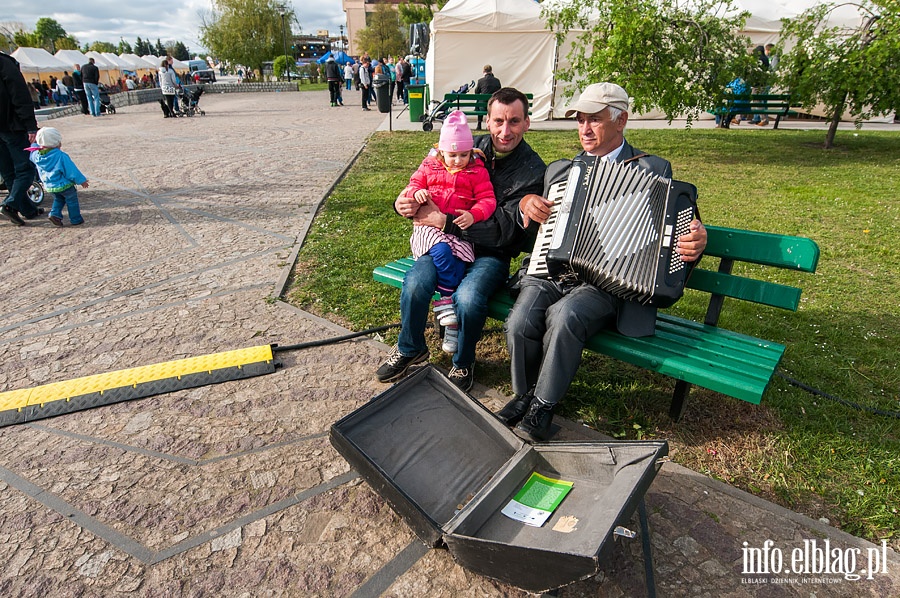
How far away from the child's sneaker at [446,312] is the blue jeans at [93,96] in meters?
22.6

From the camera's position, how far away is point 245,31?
157ft

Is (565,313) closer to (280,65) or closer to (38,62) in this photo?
(38,62)

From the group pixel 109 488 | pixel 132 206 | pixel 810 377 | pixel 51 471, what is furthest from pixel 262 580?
pixel 132 206

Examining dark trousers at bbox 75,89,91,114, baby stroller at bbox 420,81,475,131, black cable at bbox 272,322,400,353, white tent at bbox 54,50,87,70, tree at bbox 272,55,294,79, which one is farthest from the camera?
tree at bbox 272,55,294,79

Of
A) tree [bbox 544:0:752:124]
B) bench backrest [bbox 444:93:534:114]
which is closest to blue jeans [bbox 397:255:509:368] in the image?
tree [bbox 544:0:752:124]

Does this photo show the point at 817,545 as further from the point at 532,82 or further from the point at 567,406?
the point at 532,82

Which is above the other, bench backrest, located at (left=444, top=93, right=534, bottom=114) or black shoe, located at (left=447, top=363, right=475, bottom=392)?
bench backrest, located at (left=444, top=93, right=534, bottom=114)

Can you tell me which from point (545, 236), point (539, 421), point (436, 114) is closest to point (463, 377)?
point (539, 421)

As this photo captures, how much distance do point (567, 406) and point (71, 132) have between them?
1792 centimetres

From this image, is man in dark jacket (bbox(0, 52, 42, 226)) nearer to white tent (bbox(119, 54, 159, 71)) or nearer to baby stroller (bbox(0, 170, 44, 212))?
baby stroller (bbox(0, 170, 44, 212))

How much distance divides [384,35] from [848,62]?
200 ft

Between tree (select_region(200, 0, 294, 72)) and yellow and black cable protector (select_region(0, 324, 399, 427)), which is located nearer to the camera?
yellow and black cable protector (select_region(0, 324, 399, 427))

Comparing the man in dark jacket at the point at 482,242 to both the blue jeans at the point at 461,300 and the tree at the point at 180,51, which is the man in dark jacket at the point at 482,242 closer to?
the blue jeans at the point at 461,300

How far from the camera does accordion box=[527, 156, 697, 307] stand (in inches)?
110
